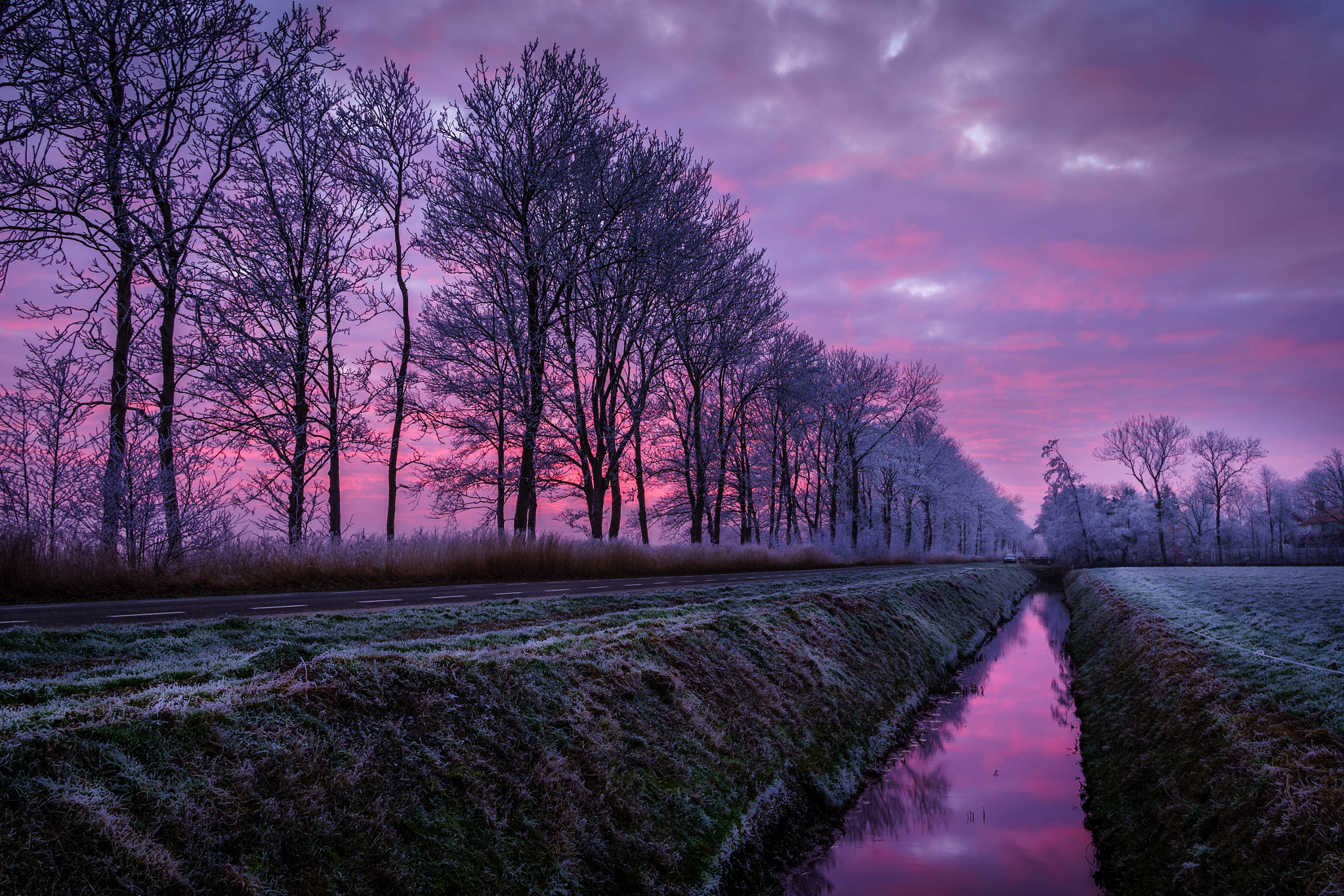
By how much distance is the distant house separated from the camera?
2943 inches

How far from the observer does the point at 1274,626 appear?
45.0 ft

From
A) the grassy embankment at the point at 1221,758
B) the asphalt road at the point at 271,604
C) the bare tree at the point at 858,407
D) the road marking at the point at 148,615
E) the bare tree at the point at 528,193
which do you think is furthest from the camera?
the bare tree at the point at 858,407

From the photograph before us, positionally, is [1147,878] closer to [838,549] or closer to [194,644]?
[194,644]

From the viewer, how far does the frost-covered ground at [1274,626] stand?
8.67 metres

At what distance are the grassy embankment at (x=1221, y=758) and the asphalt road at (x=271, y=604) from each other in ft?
30.6

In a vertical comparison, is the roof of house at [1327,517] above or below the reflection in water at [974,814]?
above

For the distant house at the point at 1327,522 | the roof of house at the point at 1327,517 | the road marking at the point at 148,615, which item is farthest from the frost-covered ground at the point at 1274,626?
the roof of house at the point at 1327,517

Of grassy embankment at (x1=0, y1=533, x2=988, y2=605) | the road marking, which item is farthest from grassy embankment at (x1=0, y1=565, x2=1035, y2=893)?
grassy embankment at (x1=0, y1=533, x2=988, y2=605)

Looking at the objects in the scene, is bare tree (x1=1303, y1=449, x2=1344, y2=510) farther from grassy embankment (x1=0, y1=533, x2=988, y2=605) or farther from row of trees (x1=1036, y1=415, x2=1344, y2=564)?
grassy embankment (x1=0, y1=533, x2=988, y2=605)

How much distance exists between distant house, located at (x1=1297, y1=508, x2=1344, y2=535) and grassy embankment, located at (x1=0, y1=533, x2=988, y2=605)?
244ft

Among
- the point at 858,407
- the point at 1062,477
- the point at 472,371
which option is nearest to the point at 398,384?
the point at 472,371

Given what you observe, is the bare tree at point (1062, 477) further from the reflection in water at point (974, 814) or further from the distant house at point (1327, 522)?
the reflection in water at point (974, 814)

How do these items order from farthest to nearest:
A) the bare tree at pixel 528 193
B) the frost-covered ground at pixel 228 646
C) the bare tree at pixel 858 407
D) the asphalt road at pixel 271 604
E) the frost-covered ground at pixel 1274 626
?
1. the bare tree at pixel 858 407
2. the bare tree at pixel 528 193
3. the asphalt road at pixel 271 604
4. the frost-covered ground at pixel 1274 626
5. the frost-covered ground at pixel 228 646

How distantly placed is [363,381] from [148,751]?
2083 centimetres
